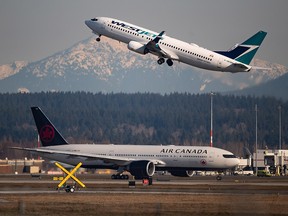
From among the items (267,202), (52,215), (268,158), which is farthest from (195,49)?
(268,158)

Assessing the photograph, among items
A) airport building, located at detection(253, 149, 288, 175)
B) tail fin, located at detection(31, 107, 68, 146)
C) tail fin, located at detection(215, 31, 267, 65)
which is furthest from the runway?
airport building, located at detection(253, 149, 288, 175)

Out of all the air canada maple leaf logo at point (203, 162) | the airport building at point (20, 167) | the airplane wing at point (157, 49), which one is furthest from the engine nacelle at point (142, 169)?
the airport building at point (20, 167)

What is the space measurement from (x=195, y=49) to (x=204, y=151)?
1841 cm

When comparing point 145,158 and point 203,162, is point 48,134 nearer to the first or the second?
point 145,158

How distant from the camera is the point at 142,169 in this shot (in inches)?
4769

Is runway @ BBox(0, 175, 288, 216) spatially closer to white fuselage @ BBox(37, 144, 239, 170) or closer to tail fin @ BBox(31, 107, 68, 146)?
white fuselage @ BBox(37, 144, 239, 170)

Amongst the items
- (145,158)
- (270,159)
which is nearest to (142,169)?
(145,158)

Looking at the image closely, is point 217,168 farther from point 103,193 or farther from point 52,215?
point 52,215

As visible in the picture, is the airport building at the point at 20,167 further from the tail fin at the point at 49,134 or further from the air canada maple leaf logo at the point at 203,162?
the air canada maple leaf logo at the point at 203,162

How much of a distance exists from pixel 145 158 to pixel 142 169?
7.59 metres

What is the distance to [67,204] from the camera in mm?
70562

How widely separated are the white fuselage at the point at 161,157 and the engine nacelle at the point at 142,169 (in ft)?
11.3

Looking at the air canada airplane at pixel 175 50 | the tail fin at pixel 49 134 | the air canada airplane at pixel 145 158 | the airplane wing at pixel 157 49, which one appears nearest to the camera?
the air canada airplane at pixel 175 50

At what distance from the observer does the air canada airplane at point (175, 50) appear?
113m
